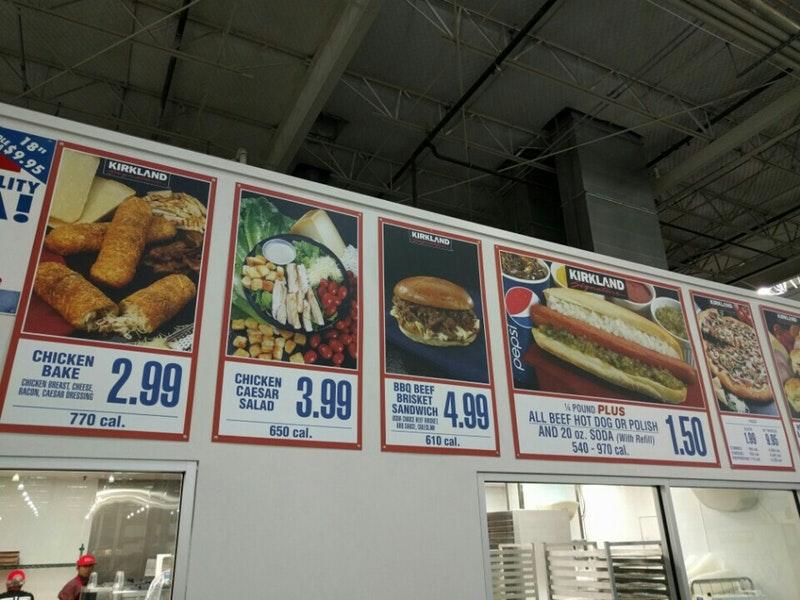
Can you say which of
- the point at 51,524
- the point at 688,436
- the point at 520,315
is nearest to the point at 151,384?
the point at 51,524

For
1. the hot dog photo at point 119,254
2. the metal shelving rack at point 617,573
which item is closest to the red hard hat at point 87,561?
the hot dog photo at point 119,254

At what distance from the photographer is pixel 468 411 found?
12.2ft

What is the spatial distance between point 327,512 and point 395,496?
408 mm

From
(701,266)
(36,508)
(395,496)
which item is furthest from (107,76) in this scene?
(701,266)

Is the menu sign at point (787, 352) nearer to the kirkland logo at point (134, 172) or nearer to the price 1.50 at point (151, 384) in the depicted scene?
the price 1.50 at point (151, 384)

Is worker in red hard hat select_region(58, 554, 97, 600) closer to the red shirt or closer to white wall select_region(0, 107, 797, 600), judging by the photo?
the red shirt

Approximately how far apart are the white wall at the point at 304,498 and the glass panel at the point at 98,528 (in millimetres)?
183

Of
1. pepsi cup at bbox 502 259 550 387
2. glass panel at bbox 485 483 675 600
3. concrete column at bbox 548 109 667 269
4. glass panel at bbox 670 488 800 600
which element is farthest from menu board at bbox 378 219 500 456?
concrete column at bbox 548 109 667 269

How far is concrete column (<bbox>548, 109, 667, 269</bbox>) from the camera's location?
818 centimetres

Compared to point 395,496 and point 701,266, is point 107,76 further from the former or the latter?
point 701,266

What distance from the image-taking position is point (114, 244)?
308 centimetres

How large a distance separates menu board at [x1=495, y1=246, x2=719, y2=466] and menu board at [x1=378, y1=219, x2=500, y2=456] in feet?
0.77

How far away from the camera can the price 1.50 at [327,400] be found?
3244mm

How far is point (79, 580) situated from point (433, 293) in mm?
2499
